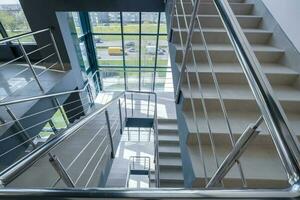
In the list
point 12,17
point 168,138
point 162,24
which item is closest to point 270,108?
point 168,138

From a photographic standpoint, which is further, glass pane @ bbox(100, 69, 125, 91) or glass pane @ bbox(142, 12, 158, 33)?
glass pane @ bbox(100, 69, 125, 91)

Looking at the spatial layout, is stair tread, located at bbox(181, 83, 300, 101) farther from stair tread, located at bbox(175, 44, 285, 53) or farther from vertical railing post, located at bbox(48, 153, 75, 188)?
vertical railing post, located at bbox(48, 153, 75, 188)

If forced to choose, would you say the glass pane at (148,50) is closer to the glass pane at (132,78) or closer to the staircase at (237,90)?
the glass pane at (132,78)

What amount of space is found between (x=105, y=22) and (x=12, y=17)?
1.91m

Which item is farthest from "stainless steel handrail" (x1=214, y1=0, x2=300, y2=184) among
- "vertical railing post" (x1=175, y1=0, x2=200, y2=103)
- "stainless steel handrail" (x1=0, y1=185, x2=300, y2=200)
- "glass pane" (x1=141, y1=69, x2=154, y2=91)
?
"glass pane" (x1=141, y1=69, x2=154, y2=91)

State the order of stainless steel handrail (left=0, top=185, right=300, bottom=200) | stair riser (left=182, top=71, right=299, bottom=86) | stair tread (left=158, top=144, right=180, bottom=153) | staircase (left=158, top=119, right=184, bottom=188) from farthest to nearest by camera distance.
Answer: stair tread (left=158, top=144, right=180, bottom=153) → staircase (left=158, top=119, right=184, bottom=188) → stair riser (left=182, top=71, right=299, bottom=86) → stainless steel handrail (left=0, top=185, right=300, bottom=200)

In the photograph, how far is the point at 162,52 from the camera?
17.4 feet

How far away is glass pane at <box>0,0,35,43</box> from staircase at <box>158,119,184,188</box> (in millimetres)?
2924

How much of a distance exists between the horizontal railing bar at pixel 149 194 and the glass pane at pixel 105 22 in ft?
15.3

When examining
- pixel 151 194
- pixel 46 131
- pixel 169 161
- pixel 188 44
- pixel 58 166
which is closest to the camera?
pixel 151 194

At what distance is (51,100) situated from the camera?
272 cm

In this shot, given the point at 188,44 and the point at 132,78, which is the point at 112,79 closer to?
the point at 132,78

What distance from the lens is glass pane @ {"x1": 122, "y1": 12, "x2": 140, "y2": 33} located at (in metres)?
4.53

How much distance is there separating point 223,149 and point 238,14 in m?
1.57
